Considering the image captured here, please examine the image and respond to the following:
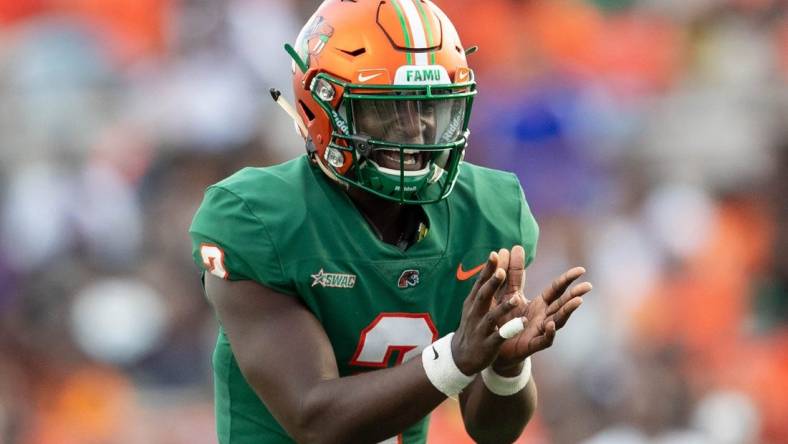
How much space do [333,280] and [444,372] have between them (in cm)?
40

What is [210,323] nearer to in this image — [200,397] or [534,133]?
[200,397]

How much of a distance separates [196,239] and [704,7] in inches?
203

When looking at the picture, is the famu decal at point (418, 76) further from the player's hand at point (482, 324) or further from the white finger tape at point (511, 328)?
the white finger tape at point (511, 328)

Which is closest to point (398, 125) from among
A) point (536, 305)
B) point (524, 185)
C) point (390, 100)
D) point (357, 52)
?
point (390, 100)

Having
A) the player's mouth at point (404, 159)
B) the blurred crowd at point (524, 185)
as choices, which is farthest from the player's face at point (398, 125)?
the blurred crowd at point (524, 185)

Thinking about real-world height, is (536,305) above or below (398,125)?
below

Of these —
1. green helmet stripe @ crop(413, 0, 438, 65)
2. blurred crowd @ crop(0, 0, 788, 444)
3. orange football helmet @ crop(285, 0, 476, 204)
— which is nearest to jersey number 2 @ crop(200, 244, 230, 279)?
orange football helmet @ crop(285, 0, 476, 204)

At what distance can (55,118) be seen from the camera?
20.4ft

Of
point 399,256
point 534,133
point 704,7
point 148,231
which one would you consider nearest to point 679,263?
point 534,133

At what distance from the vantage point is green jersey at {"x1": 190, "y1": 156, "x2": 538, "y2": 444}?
281 cm

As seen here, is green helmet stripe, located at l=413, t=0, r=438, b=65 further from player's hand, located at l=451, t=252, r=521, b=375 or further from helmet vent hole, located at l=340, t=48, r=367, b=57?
player's hand, located at l=451, t=252, r=521, b=375

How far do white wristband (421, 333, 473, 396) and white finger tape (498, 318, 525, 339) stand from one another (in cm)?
13

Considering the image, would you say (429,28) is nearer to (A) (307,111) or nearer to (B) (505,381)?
(A) (307,111)

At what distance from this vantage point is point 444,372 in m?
2.56
